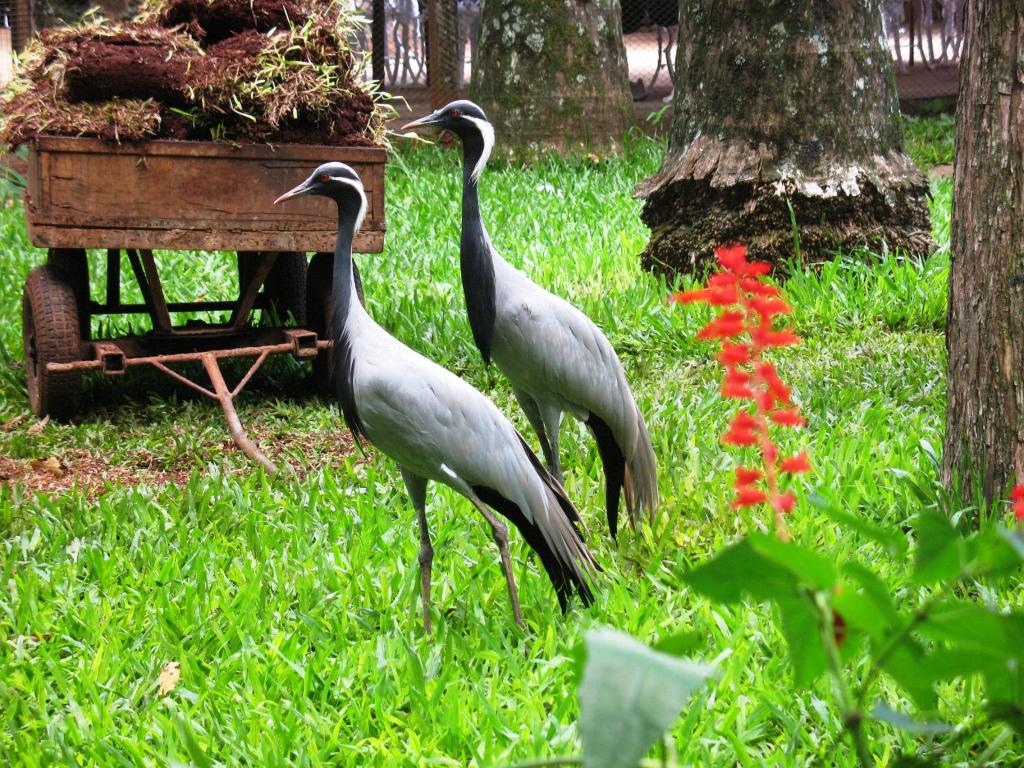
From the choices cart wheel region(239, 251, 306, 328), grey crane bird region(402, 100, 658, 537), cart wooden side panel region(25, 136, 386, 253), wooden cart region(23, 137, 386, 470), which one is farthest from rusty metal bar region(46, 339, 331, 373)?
grey crane bird region(402, 100, 658, 537)

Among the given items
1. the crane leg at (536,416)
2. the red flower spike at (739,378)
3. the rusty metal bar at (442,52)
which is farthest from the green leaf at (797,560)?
the rusty metal bar at (442,52)

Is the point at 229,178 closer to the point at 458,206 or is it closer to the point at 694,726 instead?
the point at 694,726

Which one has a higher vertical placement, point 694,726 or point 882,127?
point 882,127

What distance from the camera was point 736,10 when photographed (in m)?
6.55

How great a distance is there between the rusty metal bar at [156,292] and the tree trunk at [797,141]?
2.89 m

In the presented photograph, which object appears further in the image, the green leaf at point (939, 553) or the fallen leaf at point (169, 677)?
the fallen leaf at point (169, 677)

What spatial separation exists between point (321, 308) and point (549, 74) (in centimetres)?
582

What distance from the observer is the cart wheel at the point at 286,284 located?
6.34m

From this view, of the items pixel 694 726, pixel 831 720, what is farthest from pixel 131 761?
pixel 831 720

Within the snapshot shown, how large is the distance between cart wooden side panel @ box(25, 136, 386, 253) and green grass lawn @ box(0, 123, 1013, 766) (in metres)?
0.85

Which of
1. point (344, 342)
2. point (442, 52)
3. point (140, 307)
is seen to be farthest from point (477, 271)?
point (442, 52)

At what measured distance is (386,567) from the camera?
149 inches

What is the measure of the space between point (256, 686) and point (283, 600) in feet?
1.75

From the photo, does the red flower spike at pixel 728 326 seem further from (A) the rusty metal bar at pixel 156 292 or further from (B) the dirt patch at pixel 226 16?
(B) the dirt patch at pixel 226 16
